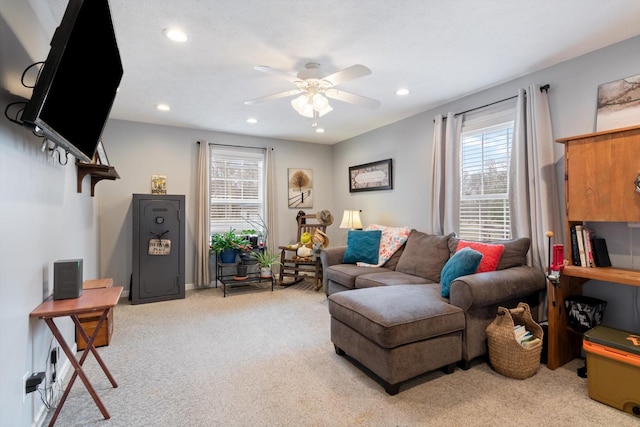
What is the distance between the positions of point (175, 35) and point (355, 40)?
52.3 inches

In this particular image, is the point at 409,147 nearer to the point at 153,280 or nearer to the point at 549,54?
the point at 549,54

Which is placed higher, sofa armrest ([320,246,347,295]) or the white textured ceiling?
the white textured ceiling

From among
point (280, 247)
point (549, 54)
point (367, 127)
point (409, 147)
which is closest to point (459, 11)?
point (549, 54)

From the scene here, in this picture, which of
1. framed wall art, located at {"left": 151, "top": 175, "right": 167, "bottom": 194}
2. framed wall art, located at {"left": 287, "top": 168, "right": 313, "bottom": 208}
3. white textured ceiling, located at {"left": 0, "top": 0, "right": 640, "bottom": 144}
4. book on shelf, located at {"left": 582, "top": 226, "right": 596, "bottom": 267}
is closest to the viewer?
white textured ceiling, located at {"left": 0, "top": 0, "right": 640, "bottom": 144}

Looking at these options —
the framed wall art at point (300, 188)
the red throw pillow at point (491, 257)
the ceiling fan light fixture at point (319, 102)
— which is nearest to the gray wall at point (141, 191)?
the framed wall art at point (300, 188)

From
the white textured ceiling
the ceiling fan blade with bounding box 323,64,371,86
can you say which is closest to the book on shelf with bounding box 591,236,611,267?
the white textured ceiling

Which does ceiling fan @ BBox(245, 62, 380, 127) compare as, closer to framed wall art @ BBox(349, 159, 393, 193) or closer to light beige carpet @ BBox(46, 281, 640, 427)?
framed wall art @ BBox(349, 159, 393, 193)

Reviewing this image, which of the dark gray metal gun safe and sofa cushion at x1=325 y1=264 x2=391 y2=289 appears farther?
the dark gray metal gun safe

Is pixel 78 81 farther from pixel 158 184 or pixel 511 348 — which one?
pixel 158 184

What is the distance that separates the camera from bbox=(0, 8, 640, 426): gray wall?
1.43 metres

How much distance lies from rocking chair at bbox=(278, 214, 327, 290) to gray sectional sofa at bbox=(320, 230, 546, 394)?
7.05ft

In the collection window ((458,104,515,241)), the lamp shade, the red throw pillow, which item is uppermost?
window ((458,104,515,241))

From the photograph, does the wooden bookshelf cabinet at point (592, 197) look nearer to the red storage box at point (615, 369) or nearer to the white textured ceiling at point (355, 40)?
the red storage box at point (615, 369)

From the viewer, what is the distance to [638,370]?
1.81 m
